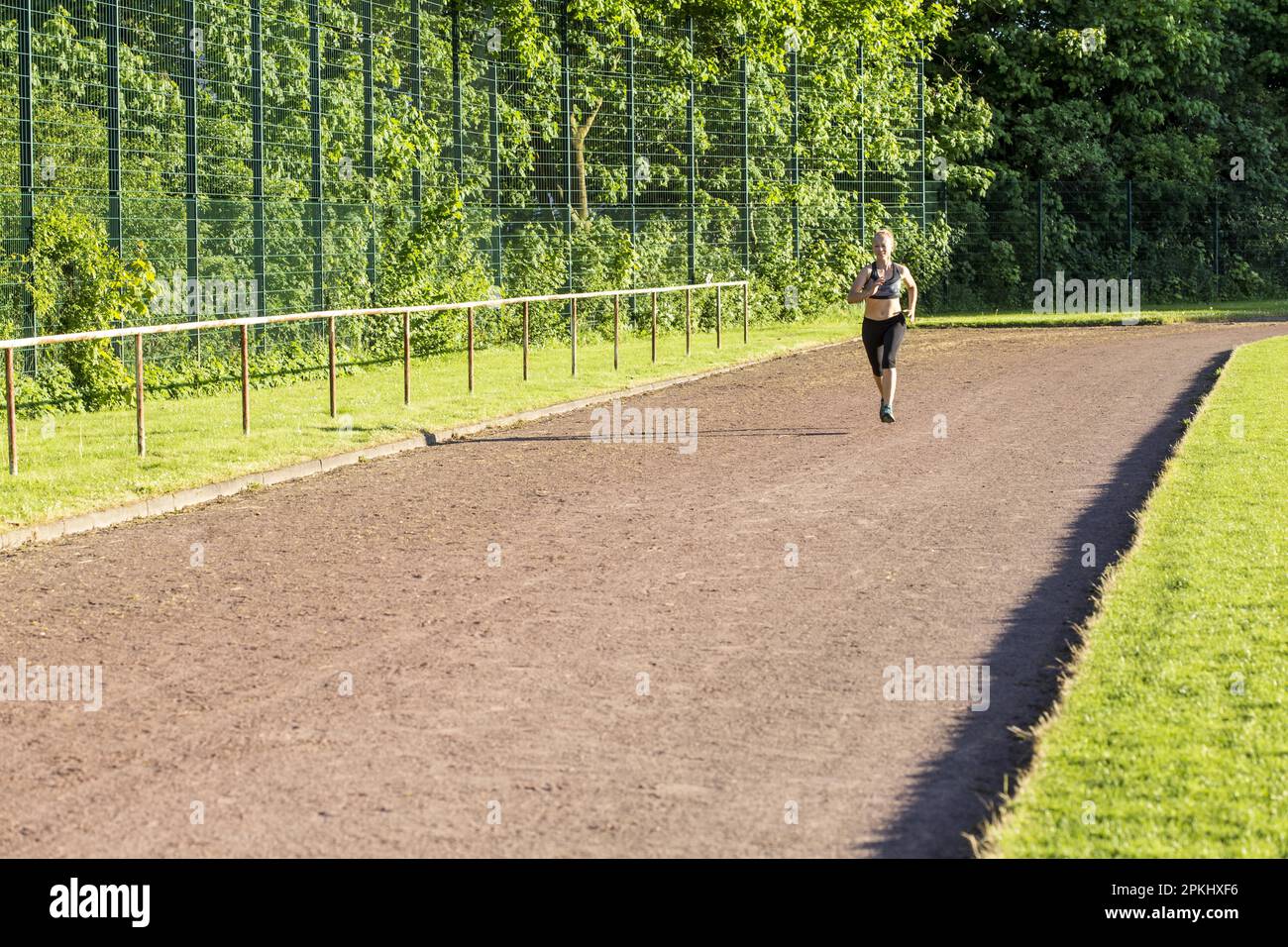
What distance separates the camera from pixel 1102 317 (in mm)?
36031

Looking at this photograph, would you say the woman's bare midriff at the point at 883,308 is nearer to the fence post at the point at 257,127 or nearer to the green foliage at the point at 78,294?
the green foliage at the point at 78,294

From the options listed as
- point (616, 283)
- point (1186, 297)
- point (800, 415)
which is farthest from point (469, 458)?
point (1186, 297)

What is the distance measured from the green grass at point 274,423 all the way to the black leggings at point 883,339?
3.69 meters

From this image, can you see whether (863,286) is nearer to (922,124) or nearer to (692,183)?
(692,183)

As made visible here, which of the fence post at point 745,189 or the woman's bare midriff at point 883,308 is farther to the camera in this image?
the fence post at point 745,189

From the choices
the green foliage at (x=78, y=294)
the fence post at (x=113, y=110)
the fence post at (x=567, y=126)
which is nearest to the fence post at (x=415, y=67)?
the fence post at (x=567, y=126)

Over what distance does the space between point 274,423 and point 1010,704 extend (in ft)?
36.5

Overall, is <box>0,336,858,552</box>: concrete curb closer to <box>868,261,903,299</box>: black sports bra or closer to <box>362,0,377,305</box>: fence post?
<box>868,261,903,299</box>: black sports bra

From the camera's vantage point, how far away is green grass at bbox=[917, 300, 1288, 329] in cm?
3484

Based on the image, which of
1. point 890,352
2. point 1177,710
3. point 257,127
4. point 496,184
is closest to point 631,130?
point 496,184

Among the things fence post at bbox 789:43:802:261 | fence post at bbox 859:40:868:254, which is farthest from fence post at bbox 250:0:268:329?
fence post at bbox 859:40:868:254

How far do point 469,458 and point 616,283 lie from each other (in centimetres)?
1572

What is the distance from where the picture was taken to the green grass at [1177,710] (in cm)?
525
